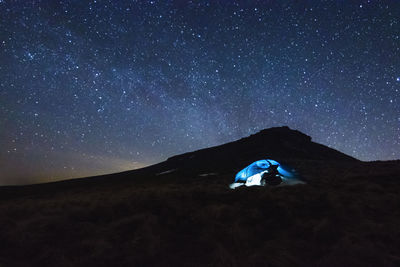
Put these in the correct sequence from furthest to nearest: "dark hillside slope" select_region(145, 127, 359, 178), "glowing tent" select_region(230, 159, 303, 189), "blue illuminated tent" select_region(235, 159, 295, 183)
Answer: "dark hillside slope" select_region(145, 127, 359, 178) → "blue illuminated tent" select_region(235, 159, 295, 183) → "glowing tent" select_region(230, 159, 303, 189)

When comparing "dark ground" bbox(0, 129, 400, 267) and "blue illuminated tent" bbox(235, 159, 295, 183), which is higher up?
"blue illuminated tent" bbox(235, 159, 295, 183)

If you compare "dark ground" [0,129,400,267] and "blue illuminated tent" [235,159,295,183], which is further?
"blue illuminated tent" [235,159,295,183]

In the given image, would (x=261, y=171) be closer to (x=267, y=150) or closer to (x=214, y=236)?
(x=214, y=236)

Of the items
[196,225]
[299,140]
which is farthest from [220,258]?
[299,140]

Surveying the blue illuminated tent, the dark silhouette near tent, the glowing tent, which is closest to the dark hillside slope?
the blue illuminated tent

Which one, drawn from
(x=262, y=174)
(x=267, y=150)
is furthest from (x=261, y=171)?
(x=267, y=150)

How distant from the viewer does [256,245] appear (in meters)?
4.62

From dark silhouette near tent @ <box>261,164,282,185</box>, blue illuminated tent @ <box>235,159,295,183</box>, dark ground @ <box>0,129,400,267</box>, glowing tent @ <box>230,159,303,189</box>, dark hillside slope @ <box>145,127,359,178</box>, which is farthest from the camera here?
dark hillside slope @ <box>145,127,359,178</box>

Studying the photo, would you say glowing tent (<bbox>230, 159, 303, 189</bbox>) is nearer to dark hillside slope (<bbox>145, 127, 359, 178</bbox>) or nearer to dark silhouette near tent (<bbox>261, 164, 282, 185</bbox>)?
dark silhouette near tent (<bbox>261, 164, 282, 185</bbox>)

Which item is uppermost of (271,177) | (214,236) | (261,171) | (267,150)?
(267,150)

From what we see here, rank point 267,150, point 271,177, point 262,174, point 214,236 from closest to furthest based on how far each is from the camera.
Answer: point 214,236, point 271,177, point 262,174, point 267,150

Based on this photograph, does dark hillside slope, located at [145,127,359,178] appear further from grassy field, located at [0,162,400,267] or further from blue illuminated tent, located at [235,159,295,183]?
grassy field, located at [0,162,400,267]

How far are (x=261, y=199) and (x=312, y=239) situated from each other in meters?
3.07

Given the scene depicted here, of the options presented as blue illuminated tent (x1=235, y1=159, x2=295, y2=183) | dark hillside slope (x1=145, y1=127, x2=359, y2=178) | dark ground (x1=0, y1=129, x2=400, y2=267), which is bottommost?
dark ground (x1=0, y1=129, x2=400, y2=267)
